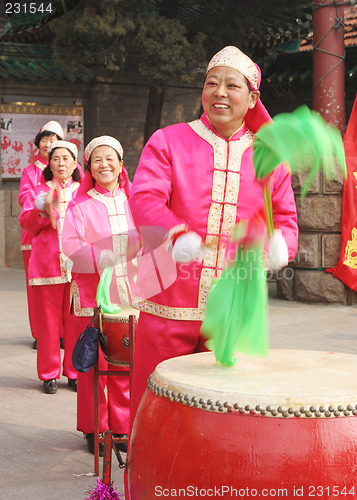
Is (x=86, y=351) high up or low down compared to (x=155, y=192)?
down

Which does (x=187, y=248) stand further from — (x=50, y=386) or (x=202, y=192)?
(x=50, y=386)

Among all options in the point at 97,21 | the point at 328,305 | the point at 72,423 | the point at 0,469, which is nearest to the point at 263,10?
the point at 97,21

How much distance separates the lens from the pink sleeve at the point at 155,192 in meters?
2.44

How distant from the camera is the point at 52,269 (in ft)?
16.4

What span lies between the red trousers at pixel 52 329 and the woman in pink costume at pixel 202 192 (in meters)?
2.25

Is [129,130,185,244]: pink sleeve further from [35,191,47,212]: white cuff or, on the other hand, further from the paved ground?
[35,191,47,212]: white cuff

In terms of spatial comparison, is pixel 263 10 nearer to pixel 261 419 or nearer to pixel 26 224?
pixel 26 224

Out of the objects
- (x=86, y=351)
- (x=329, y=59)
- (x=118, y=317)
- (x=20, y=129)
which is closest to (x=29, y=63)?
(x=20, y=129)

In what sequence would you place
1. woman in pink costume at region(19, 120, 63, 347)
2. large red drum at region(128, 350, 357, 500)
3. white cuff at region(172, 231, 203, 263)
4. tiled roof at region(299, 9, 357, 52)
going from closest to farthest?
large red drum at region(128, 350, 357, 500), white cuff at region(172, 231, 203, 263), woman in pink costume at region(19, 120, 63, 347), tiled roof at region(299, 9, 357, 52)

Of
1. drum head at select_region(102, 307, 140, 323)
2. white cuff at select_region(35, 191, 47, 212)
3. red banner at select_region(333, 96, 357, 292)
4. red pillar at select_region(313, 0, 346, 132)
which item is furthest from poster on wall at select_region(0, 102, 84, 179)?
drum head at select_region(102, 307, 140, 323)

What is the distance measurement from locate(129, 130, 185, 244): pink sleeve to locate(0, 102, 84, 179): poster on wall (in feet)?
29.8

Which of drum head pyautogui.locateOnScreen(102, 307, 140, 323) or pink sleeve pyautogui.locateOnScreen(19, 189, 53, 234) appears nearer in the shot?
drum head pyautogui.locateOnScreen(102, 307, 140, 323)

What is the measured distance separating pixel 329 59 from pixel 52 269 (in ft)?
14.9

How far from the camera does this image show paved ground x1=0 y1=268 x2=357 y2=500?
11.1 ft
